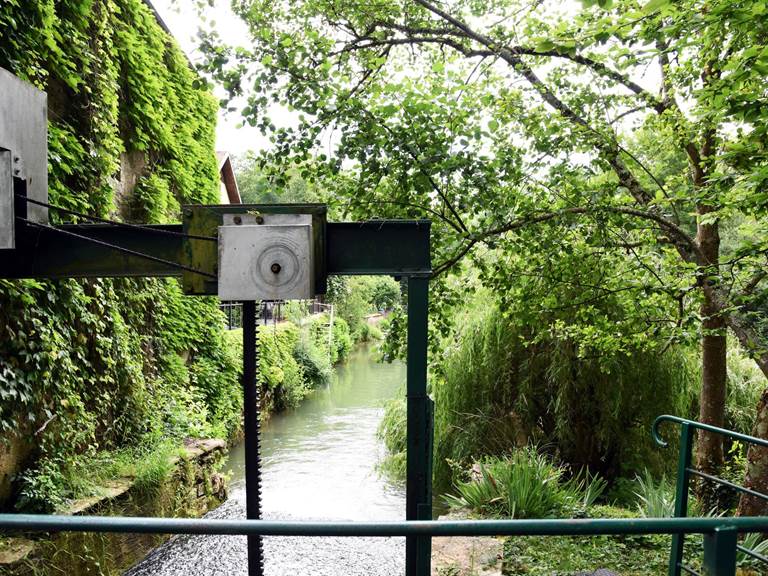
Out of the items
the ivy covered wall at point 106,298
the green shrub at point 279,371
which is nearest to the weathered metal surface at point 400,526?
the ivy covered wall at point 106,298

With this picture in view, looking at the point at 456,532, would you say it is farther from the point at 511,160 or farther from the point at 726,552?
the point at 511,160

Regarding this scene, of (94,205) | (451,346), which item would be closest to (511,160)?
(451,346)

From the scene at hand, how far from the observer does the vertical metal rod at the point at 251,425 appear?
2.04 meters

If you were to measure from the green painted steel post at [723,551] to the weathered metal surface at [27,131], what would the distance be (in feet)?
9.24

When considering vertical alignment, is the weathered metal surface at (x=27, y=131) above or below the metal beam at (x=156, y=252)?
above

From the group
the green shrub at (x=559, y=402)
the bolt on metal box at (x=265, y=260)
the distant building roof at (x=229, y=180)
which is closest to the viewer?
the bolt on metal box at (x=265, y=260)

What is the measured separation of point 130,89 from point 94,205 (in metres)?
2.12

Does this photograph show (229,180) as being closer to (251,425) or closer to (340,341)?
(340,341)

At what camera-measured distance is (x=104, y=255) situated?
9.73 feet

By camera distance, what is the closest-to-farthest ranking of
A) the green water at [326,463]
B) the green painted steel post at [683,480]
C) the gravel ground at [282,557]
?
1. the green painted steel post at [683,480]
2. the gravel ground at [282,557]
3. the green water at [326,463]

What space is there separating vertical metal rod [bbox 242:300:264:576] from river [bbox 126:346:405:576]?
377 centimetres

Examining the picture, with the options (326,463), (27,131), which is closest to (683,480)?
(27,131)

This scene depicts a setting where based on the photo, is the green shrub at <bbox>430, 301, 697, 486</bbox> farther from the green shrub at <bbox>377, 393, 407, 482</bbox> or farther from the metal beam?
the metal beam

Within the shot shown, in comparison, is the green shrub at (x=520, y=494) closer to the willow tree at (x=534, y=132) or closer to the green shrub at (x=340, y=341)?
the willow tree at (x=534, y=132)
